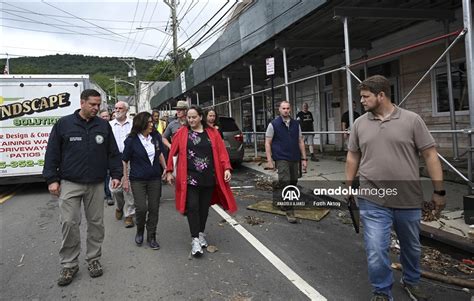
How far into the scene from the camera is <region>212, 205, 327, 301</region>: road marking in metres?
3.69

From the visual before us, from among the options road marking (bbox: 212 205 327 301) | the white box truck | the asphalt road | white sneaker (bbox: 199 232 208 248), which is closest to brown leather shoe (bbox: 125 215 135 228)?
the asphalt road

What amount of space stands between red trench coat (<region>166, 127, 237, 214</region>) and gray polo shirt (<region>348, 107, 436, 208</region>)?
2.03 m

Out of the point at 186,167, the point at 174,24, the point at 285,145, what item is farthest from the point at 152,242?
the point at 174,24

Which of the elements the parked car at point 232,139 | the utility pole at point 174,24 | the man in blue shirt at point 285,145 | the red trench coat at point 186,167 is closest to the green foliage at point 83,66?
the utility pole at point 174,24

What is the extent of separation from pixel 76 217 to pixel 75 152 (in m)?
0.68

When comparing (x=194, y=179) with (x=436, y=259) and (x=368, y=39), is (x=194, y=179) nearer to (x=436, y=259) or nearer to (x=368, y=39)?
(x=436, y=259)

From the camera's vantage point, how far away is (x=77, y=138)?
416cm

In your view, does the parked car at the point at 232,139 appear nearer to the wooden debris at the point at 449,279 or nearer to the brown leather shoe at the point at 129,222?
the brown leather shoe at the point at 129,222

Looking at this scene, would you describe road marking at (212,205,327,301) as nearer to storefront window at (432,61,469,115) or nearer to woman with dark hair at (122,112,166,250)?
woman with dark hair at (122,112,166,250)

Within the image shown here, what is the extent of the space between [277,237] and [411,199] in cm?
249

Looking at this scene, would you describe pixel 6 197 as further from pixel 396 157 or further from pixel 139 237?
pixel 396 157

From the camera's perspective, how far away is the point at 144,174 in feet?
16.7

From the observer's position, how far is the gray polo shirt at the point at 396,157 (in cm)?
317

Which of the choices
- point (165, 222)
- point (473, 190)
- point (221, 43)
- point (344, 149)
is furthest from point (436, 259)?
→ point (221, 43)
